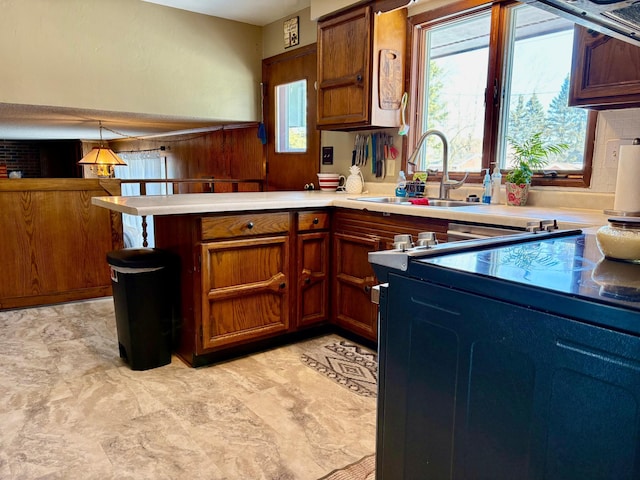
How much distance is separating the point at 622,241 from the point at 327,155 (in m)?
2.98

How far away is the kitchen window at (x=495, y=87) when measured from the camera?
7.80 ft

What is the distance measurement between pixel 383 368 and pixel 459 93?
2.39 meters

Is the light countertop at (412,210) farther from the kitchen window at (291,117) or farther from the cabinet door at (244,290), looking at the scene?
the kitchen window at (291,117)

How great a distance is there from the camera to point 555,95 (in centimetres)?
241

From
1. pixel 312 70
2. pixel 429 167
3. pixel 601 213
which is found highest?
pixel 312 70

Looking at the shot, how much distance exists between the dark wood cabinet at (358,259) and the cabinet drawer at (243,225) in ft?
1.20

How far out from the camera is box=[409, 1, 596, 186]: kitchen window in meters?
2.38

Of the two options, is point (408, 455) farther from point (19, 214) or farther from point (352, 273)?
point (19, 214)

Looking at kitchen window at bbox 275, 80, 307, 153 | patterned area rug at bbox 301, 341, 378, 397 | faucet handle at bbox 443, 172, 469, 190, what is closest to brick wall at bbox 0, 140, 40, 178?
kitchen window at bbox 275, 80, 307, 153

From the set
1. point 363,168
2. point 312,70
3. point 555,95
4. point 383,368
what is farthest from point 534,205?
point 312,70

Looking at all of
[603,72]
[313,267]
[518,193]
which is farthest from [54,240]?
[603,72]

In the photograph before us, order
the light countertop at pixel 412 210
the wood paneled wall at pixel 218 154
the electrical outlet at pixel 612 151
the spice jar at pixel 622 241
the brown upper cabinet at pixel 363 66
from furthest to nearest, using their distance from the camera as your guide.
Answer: the wood paneled wall at pixel 218 154
the brown upper cabinet at pixel 363 66
the electrical outlet at pixel 612 151
the light countertop at pixel 412 210
the spice jar at pixel 622 241

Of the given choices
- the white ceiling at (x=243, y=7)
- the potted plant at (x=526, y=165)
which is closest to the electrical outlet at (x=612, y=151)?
the potted plant at (x=526, y=165)

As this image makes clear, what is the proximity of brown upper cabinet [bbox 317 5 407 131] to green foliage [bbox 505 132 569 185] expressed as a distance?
0.89m
